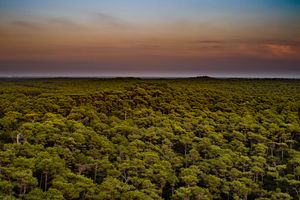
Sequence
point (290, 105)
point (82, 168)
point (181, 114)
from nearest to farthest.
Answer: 1. point (82, 168)
2. point (181, 114)
3. point (290, 105)

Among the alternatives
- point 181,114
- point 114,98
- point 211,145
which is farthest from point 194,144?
point 114,98

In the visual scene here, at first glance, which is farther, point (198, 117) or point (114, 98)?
point (114, 98)

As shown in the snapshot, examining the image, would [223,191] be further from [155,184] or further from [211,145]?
[211,145]

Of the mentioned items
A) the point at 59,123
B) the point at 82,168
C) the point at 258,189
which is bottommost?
the point at 258,189

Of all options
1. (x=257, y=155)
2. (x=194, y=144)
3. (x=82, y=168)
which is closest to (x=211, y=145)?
(x=194, y=144)

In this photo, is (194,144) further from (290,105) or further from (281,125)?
(290,105)

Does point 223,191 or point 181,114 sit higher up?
point 181,114

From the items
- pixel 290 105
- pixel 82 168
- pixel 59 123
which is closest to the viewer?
pixel 82 168
